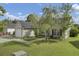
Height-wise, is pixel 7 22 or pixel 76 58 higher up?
pixel 7 22

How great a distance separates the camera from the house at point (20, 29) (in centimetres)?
165

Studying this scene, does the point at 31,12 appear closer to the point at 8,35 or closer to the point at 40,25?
the point at 40,25

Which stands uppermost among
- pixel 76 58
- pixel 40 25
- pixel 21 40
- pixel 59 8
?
pixel 59 8

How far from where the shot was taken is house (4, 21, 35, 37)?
1646 mm

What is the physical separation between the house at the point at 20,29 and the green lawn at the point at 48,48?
0.08 meters

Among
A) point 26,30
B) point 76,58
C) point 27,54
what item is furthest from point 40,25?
point 76,58

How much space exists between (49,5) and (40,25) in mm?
161

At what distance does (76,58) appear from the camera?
162cm

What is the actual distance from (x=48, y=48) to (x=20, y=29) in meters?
0.25

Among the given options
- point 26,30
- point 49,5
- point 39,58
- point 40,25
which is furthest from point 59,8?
point 39,58

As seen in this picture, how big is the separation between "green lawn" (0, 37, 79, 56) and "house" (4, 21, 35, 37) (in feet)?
0.26

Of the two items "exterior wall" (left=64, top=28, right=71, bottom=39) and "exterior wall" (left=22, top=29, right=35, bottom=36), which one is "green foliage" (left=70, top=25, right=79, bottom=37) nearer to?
"exterior wall" (left=64, top=28, right=71, bottom=39)

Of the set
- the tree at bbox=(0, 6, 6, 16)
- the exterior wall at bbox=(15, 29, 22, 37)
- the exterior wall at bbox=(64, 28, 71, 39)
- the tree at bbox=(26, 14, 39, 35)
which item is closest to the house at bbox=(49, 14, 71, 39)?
the exterior wall at bbox=(64, 28, 71, 39)

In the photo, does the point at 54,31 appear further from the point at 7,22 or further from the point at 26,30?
the point at 7,22
